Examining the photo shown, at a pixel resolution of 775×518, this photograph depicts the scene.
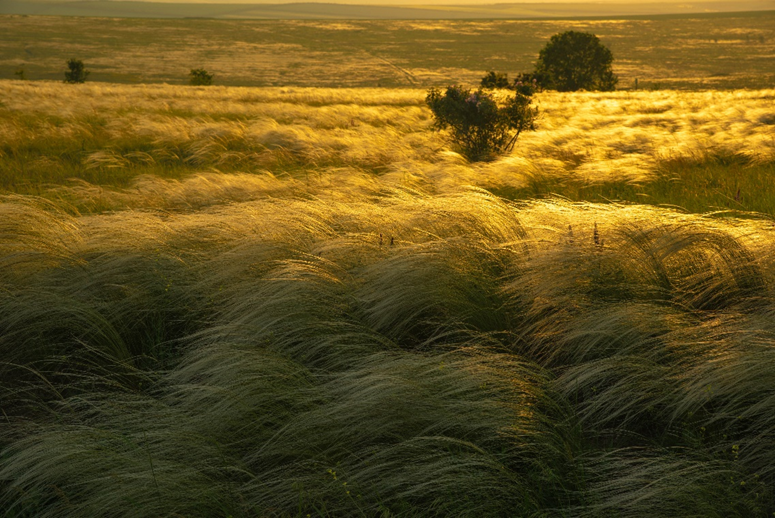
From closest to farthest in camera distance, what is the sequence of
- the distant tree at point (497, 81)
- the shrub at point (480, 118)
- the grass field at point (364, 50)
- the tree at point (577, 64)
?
the shrub at point (480, 118) → the distant tree at point (497, 81) → the tree at point (577, 64) → the grass field at point (364, 50)

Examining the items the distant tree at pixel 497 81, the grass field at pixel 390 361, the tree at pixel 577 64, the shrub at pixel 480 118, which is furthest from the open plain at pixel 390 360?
the tree at pixel 577 64

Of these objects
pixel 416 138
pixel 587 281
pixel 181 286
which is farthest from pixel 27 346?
pixel 416 138

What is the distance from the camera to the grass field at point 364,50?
68938mm

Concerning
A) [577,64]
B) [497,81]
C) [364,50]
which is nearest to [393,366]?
[497,81]

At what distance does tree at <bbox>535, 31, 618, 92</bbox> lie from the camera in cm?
3472

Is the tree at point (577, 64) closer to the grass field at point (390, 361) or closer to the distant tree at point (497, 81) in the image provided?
the distant tree at point (497, 81)

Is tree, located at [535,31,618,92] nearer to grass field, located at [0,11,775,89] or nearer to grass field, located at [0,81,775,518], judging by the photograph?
grass field, located at [0,11,775,89]

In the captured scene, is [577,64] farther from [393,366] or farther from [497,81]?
[393,366]

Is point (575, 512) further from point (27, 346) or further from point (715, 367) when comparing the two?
point (27, 346)

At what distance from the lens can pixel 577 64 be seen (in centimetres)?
3525

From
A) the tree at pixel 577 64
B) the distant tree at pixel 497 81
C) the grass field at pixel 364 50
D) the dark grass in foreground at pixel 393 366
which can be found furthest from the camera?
the grass field at pixel 364 50

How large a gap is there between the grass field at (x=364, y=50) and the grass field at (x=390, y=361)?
4822 centimetres

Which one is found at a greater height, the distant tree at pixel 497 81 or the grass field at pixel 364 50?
the grass field at pixel 364 50

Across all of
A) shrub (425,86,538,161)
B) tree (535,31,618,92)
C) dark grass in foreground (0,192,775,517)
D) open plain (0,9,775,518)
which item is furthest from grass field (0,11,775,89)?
dark grass in foreground (0,192,775,517)
